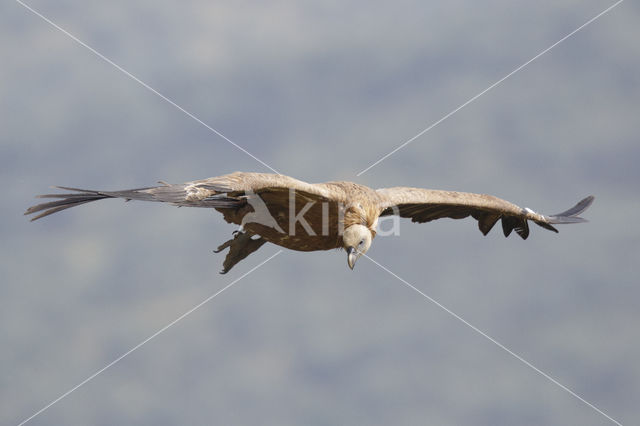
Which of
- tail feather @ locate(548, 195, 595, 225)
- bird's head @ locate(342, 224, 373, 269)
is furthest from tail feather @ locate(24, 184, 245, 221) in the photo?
tail feather @ locate(548, 195, 595, 225)

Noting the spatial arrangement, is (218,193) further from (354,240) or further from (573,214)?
(573,214)

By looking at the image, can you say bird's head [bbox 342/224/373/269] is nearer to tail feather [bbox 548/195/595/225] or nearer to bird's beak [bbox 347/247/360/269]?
bird's beak [bbox 347/247/360/269]

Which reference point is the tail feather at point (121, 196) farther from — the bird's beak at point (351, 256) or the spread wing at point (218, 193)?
the bird's beak at point (351, 256)

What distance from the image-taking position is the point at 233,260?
534 inches

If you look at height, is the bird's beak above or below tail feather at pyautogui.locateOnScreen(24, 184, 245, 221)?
below

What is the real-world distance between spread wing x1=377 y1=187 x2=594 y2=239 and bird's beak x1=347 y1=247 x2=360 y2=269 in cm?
120

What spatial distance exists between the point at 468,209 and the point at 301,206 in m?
3.90

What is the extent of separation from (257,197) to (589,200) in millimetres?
6703

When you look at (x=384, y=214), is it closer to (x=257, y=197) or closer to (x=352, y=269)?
(x=352, y=269)

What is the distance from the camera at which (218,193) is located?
447 inches

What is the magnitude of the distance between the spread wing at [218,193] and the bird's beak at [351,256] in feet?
2.25

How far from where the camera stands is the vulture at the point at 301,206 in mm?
10992

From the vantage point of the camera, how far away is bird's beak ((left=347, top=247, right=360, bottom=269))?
12539mm

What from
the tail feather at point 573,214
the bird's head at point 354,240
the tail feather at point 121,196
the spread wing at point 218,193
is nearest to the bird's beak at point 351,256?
the bird's head at point 354,240
